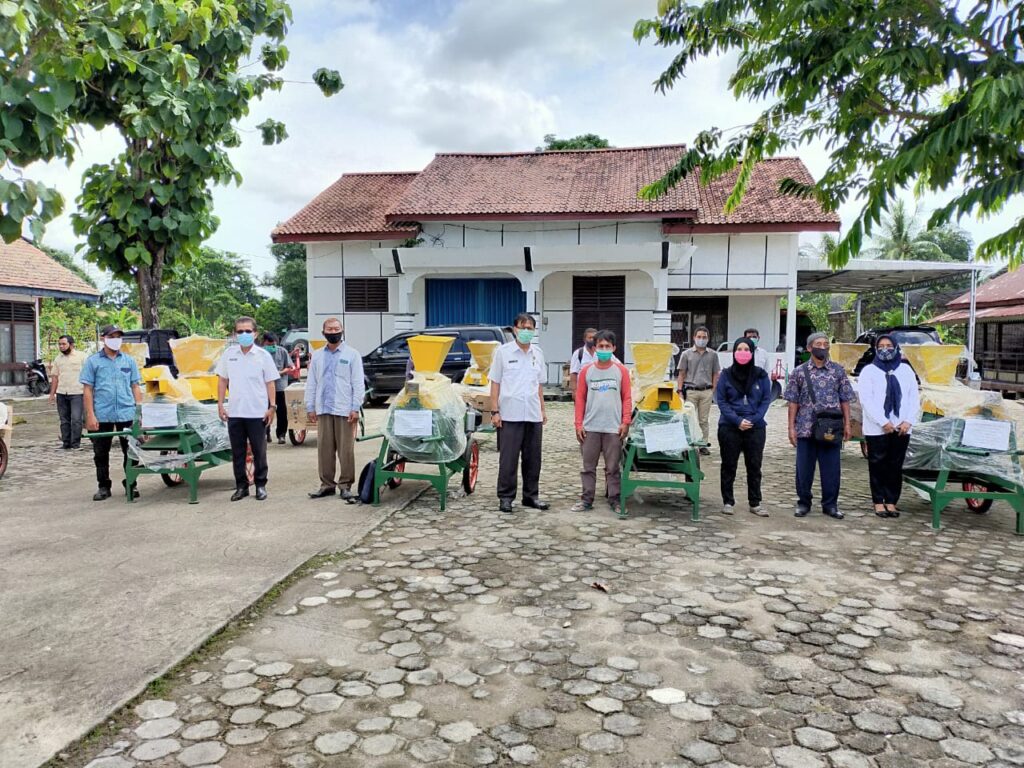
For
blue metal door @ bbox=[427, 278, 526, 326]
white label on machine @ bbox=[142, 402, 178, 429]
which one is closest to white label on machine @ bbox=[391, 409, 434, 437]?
white label on machine @ bbox=[142, 402, 178, 429]

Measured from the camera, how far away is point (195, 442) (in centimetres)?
670

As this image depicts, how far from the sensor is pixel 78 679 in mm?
3074

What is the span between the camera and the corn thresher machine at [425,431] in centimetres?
621

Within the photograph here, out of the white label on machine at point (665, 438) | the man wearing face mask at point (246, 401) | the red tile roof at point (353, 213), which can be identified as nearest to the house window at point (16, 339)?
the red tile roof at point (353, 213)

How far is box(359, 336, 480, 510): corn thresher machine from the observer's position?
621 cm

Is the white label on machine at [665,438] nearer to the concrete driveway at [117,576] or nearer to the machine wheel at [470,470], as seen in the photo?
the machine wheel at [470,470]

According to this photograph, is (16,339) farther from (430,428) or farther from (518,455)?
(518,455)

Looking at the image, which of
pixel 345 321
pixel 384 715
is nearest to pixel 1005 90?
pixel 384 715

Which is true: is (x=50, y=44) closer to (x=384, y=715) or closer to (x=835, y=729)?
(x=384, y=715)

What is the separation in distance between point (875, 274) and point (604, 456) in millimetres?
14251

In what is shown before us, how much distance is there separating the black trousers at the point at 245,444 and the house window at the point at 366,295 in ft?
43.2

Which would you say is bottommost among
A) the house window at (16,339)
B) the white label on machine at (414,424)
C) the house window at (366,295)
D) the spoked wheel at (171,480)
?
the spoked wheel at (171,480)

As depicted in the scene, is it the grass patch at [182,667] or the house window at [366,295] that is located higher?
the house window at [366,295]

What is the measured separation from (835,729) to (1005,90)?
400 centimetres
